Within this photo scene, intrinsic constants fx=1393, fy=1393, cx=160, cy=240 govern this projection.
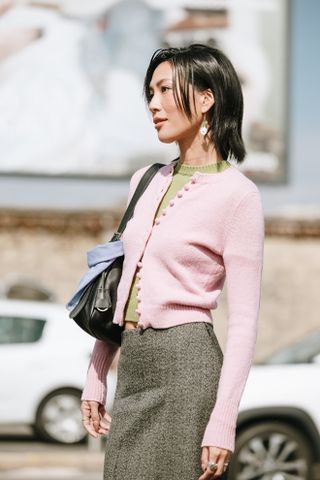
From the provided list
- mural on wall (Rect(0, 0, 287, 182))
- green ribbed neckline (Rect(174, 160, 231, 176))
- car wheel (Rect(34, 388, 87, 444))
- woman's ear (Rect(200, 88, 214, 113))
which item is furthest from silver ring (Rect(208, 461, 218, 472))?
mural on wall (Rect(0, 0, 287, 182))

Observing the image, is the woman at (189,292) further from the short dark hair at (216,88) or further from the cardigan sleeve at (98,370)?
the cardigan sleeve at (98,370)

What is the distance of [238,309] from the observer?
3297 mm

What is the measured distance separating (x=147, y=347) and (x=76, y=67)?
75.5 feet

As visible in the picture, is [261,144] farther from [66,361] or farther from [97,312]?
[97,312]

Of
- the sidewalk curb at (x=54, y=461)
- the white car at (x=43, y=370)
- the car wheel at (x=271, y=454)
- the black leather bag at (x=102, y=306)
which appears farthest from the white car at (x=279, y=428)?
the black leather bag at (x=102, y=306)

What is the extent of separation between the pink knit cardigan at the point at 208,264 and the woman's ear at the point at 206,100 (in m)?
0.17

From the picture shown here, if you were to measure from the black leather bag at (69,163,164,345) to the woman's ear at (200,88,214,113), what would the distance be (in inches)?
16.8

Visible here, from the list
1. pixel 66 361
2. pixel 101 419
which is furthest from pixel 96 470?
pixel 101 419

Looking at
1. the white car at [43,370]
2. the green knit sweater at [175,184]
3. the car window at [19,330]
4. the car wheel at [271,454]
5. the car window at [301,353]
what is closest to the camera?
the green knit sweater at [175,184]

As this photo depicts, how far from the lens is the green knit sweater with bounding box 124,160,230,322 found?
135 inches

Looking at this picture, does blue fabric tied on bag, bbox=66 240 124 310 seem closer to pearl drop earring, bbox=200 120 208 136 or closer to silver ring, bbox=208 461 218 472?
pearl drop earring, bbox=200 120 208 136

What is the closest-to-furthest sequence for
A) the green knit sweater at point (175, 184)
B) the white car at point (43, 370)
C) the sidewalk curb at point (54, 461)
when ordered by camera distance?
the green knit sweater at point (175, 184) → the sidewalk curb at point (54, 461) → the white car at point (43, 370)

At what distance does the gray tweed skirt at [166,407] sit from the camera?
10.8 feet

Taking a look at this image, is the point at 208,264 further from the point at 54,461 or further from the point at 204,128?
the point at 54,461
